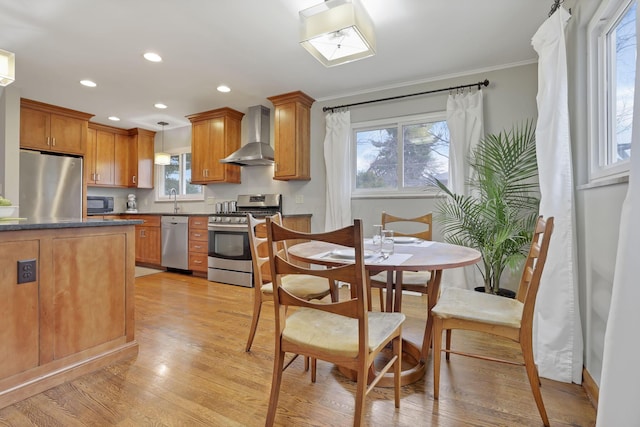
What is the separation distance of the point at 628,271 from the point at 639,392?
0.26 meters

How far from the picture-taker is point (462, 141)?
123 inches

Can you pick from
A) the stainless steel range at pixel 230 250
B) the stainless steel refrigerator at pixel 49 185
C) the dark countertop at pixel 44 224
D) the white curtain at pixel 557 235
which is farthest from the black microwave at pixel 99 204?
the white curtain at pixel 557 235

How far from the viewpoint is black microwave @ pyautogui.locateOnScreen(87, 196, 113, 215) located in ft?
17.0

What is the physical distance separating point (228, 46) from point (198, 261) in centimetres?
280

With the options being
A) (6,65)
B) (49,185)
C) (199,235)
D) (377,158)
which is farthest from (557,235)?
(49,185)

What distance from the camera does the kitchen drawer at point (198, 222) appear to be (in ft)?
13.9

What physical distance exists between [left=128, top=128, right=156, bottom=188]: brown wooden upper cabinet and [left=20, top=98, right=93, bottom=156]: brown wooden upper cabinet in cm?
92

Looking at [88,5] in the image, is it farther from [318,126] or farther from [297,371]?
[297,371]

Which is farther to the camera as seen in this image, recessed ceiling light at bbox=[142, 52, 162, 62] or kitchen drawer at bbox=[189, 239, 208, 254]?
kitchen drawer at bbox=[189, 239, 208, 254]

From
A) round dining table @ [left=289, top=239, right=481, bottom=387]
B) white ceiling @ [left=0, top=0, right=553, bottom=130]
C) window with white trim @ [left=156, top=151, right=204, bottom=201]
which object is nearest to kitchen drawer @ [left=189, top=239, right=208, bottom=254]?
window with white trim @ [left=156, top=151, right=204, bottom=201]

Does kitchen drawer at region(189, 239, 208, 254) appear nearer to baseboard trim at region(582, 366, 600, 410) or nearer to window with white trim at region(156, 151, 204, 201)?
window with white trim at region(156, 151, 204, 201)

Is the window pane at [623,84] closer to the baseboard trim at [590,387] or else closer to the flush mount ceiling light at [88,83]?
the baseboard trim at [590,387]

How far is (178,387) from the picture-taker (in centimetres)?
163

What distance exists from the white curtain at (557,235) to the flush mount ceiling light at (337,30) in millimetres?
1132
